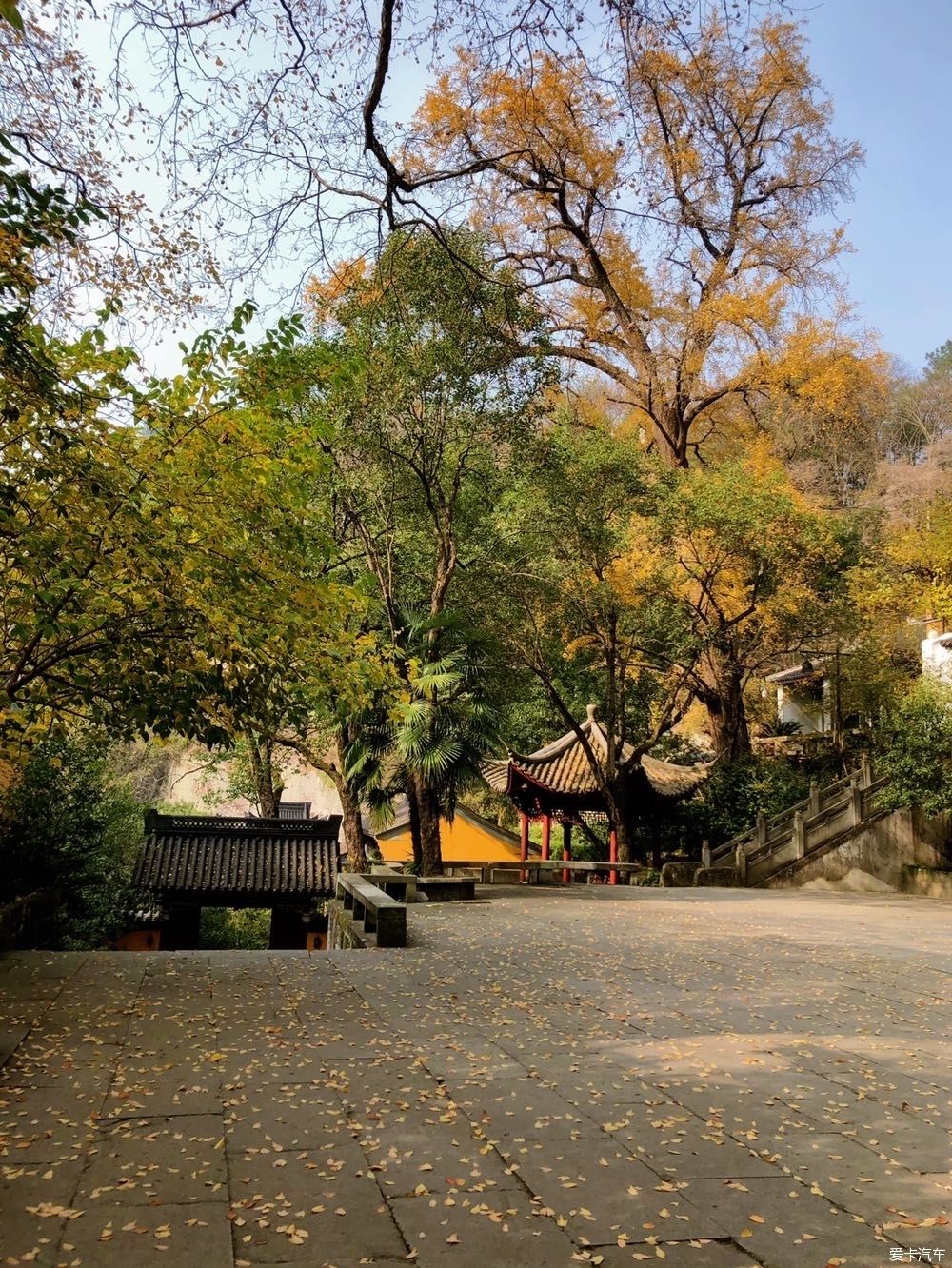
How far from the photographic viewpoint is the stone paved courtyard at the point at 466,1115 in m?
2.85

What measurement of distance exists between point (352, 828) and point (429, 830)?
1806 millimetres

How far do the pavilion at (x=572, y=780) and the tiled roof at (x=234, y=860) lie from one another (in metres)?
4.99

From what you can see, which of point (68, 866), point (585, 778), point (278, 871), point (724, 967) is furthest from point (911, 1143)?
point (585, 778)

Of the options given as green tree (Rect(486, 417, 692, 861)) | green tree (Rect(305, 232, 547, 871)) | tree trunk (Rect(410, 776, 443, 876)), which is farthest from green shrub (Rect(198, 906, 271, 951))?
green tree (Rect(486, 417, 692, 861))

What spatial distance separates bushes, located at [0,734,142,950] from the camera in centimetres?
1001

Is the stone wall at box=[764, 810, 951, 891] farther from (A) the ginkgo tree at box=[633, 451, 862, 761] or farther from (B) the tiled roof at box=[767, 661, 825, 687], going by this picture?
(B) the tiled roof at box=[767, 661, 825, 687]

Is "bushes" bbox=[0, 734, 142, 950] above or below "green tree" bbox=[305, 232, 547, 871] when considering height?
below

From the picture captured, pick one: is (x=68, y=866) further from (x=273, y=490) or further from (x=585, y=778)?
(x=585, y=778)

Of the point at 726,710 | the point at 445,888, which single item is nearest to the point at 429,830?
the point at 445,888

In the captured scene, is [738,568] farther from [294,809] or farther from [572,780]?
[294,809]

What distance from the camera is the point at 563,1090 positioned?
427 cm

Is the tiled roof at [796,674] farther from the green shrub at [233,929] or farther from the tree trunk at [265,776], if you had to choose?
the green shrub at [233,929]

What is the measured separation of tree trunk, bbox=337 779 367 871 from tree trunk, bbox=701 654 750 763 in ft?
29.4

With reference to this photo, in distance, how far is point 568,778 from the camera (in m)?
19.2
